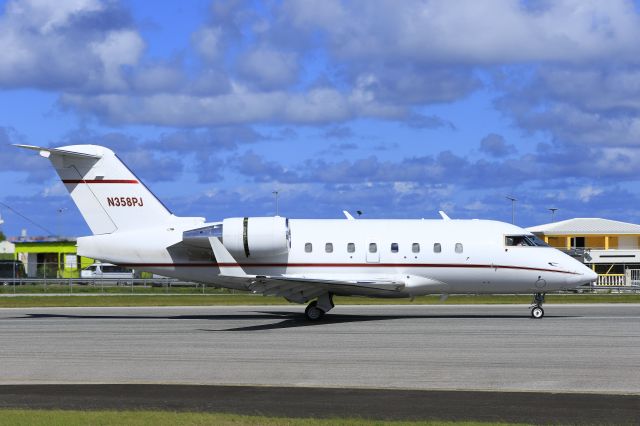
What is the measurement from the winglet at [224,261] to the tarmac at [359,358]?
1.66 m

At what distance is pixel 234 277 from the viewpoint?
28.4 metres

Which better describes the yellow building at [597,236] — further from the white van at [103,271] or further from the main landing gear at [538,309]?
the main landing gear at [538,309]

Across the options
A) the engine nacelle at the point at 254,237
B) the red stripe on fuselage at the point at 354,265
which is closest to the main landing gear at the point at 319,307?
the red stripe on fuselage at the point at 354,265

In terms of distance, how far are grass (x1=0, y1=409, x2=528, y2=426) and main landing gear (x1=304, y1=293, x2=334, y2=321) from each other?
16770 mm

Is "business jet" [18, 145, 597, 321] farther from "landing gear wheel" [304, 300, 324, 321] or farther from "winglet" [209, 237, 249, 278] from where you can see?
"winglet" [209, 237, 249, 278]

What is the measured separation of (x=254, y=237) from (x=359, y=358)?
10481 millimetres

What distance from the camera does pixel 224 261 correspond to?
29000 mm

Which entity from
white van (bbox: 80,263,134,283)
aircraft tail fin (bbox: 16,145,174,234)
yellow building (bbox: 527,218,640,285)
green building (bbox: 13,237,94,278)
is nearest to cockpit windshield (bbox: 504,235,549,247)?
aircraft tail fin (bbox: 16,145,174,234)

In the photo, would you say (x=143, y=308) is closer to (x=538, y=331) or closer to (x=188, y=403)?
(x=538, y=331)

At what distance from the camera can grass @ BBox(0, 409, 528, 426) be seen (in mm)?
12430

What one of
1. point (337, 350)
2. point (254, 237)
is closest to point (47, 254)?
point (254, 237)

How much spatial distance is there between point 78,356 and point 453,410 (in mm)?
10514

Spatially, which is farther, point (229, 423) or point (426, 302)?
point (426, 302)

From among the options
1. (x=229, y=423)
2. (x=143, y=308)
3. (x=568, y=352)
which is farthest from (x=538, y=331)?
(x=143, y=308)
